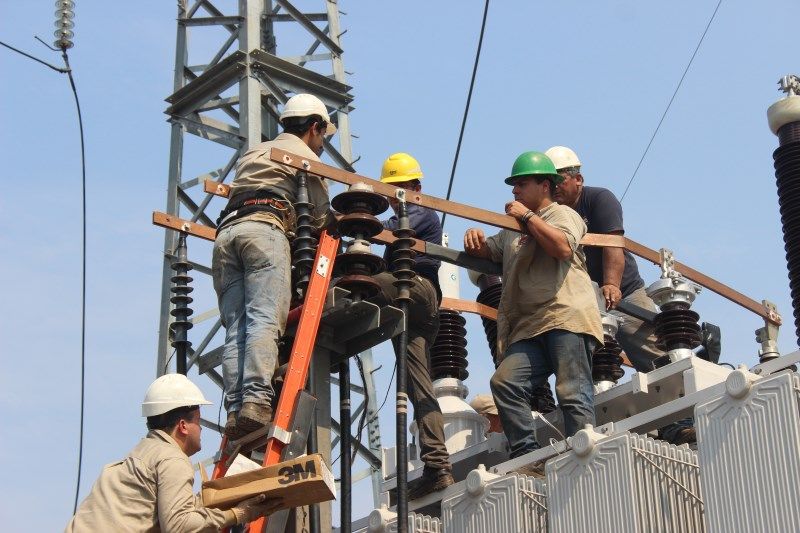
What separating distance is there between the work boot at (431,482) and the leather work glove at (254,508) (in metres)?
2.05

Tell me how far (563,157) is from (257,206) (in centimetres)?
276

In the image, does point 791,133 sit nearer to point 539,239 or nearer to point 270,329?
point 539,239

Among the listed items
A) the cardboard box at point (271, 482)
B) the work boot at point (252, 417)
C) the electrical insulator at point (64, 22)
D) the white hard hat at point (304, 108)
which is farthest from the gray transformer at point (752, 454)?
the electrical insulator at point (64, 22)

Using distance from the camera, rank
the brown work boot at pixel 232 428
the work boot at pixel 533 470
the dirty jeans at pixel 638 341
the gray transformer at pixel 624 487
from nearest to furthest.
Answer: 1. the gray transformer at pixel 624 487
2. the brown work boot at pixel 232 428
3. the work boot at pixel 533 470
4. the dirty jeans at pixel 638 341

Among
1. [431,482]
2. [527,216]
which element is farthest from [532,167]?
[431,482]

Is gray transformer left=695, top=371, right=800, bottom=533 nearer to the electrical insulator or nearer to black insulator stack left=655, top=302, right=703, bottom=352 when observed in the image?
black insulator stack left=655, top=302, right=703, bottom=352

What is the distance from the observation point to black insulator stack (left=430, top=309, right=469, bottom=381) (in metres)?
11.0

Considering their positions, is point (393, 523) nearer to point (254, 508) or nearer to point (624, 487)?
point (624, 487)

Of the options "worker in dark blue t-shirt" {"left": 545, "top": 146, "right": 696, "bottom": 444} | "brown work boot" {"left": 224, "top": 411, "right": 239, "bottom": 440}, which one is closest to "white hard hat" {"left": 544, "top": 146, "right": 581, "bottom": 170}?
"worker in dark blue t-shirt" {"left": 545, "top": 146, "right": 696, "bottom": 444}

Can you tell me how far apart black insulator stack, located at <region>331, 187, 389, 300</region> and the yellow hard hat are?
1852 millimetres

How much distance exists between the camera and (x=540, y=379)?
30.8 feet

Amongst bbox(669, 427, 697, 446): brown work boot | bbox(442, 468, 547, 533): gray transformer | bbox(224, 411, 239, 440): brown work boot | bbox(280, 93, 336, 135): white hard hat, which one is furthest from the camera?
bbox(280, 93, 336, 135): white hard hat

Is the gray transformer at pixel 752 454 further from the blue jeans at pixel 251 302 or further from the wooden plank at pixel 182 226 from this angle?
the wooden plank at pixel 182 226

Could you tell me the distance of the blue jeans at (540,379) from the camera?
29.7ft
